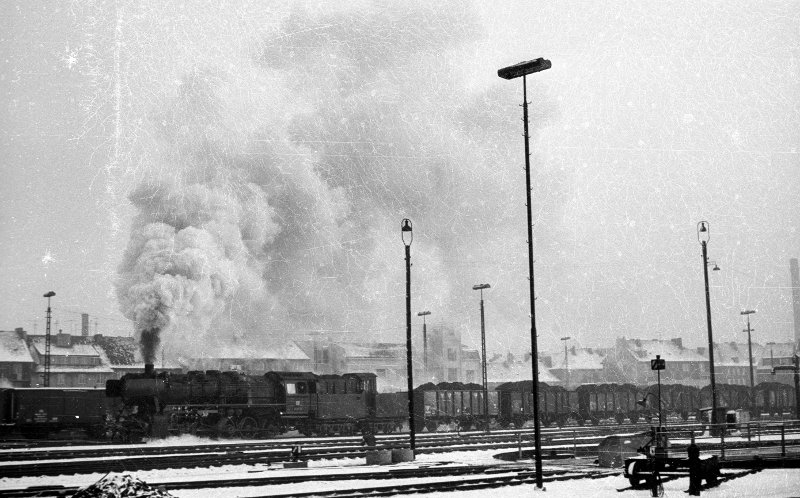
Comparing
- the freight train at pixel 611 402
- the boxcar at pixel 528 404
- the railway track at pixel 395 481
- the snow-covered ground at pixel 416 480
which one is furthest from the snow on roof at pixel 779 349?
the railway track at pixel 395 481

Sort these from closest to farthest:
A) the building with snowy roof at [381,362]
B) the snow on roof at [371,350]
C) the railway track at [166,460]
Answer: the railway track at [166,460] → the building with snowy roof at [381,362] → the snow on roof at [371,350]

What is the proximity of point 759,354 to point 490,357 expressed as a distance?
40.7 metres

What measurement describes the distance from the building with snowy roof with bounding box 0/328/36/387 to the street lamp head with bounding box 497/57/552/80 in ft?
224

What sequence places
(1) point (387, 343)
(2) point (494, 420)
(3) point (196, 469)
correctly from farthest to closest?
(1) point (387, 343)
(2) point (494, 420)
(3) point (196, 469)

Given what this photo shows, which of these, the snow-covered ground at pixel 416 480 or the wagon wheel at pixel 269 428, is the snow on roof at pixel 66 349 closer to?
the wagon wheel at pixel 269 428

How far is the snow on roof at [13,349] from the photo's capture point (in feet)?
260

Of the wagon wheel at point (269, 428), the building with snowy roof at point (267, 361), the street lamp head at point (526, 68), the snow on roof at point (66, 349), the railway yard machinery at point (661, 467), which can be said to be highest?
the street lamp head at point (526, 68)

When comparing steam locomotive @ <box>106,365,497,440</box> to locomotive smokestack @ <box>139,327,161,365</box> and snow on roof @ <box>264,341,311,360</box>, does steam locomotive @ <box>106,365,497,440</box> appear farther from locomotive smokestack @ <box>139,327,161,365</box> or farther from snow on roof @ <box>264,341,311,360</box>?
snow on roof @ <box>264,341,311,360</box>

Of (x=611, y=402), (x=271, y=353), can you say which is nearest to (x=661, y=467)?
(x=611, y=402)

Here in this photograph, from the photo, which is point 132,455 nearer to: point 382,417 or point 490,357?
point 382,417

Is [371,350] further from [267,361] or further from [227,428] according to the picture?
[227,428]

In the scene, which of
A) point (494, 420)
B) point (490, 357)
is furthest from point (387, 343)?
point (494, 420)

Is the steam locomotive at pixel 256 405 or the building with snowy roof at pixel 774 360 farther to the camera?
the building with snowy roof at pixel 774 360

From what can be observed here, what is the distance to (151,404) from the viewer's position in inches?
1522
